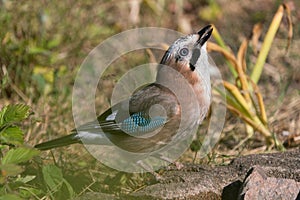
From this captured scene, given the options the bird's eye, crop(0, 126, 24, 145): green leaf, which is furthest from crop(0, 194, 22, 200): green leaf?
the bird's eye

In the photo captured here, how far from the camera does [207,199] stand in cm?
430

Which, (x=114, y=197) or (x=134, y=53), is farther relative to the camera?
(x=134, y=53)

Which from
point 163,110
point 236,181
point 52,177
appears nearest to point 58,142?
point 52,177

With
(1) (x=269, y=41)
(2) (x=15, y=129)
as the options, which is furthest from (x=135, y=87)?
(2) (x=15, y=129)

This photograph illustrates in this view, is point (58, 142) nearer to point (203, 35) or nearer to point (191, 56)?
point (191, 56)

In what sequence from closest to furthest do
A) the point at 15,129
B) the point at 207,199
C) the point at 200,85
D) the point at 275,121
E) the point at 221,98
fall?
1. the point at 15,129
2. the point at 207,199
3. the point at 200,85
4. the point at 221,98
5. the point at 275,121

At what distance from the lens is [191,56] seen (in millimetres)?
5426

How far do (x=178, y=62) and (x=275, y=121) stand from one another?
5.82 feet

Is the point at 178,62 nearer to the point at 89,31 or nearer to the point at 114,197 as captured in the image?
the point at 114,197

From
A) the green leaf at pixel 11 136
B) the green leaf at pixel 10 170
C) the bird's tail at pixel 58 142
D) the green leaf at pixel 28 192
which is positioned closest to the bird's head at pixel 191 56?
the bird's tail at pixel 58 142

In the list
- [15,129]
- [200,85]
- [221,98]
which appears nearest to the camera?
[15,129]

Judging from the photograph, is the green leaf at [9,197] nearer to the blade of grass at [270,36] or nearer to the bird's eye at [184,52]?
the bird's eye at [184,52]

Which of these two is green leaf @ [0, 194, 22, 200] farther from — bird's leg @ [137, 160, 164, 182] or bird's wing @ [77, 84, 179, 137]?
bird's wing @ [77, 84, 179, 137]

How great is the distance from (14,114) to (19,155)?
35 centimetres
